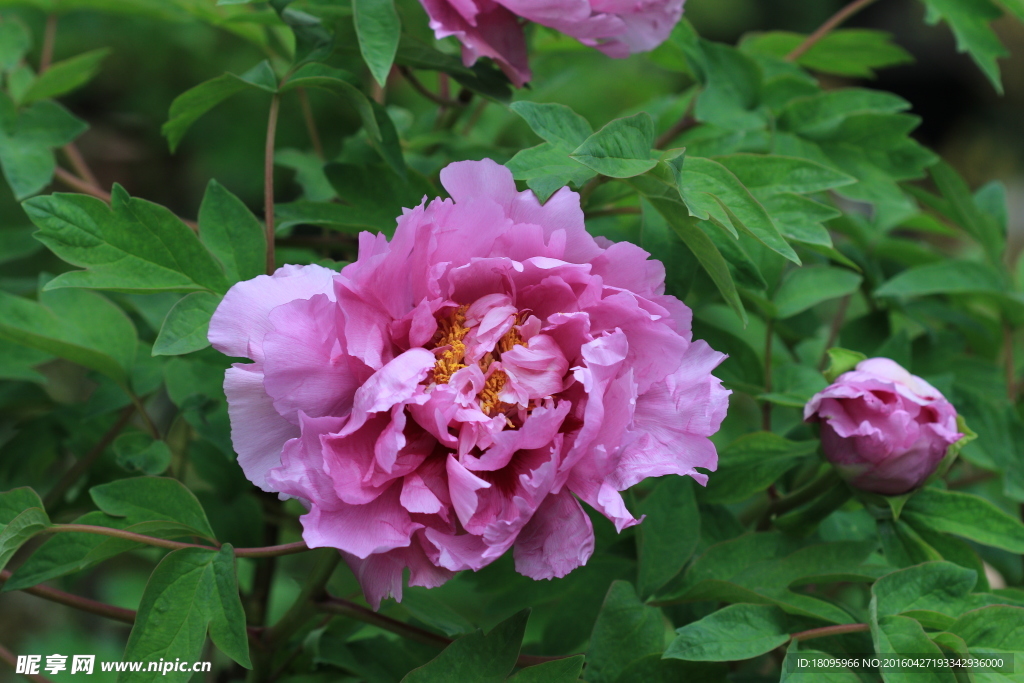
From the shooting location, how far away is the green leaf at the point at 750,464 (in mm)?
596

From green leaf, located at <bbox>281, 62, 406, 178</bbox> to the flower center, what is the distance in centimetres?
15

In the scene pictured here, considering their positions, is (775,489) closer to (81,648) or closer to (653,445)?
(653,445)

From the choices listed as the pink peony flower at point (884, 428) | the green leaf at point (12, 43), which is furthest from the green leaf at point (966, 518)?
the green leaf at point (12, 43)

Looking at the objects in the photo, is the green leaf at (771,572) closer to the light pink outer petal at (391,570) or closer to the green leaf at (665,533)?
the green leaf at (665,533)

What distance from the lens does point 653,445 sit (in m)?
0.44

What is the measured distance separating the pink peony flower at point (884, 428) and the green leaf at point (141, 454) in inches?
17.4

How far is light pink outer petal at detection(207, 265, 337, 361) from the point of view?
0.43 meters

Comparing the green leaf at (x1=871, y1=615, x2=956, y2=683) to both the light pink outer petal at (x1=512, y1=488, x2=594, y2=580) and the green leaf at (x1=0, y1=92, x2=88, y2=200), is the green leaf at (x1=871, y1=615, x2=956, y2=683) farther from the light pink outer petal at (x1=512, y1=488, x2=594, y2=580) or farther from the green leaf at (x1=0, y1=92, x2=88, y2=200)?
the green leaf at (x1=0, y1=92, x2=88, y2=200)

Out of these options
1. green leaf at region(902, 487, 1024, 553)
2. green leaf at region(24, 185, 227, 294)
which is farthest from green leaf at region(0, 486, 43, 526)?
green leaf at region(902, 487, 1024, 553)

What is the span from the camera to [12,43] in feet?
2.51

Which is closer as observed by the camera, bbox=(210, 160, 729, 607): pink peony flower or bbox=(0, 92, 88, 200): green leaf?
bbox=(210, 160, 729, 607): pink peony flower

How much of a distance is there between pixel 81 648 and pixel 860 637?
1093 mm

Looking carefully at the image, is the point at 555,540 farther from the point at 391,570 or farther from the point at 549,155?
the point at 549,155

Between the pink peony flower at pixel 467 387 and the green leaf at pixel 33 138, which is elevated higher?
the pink peony flower at pixel 467 387
